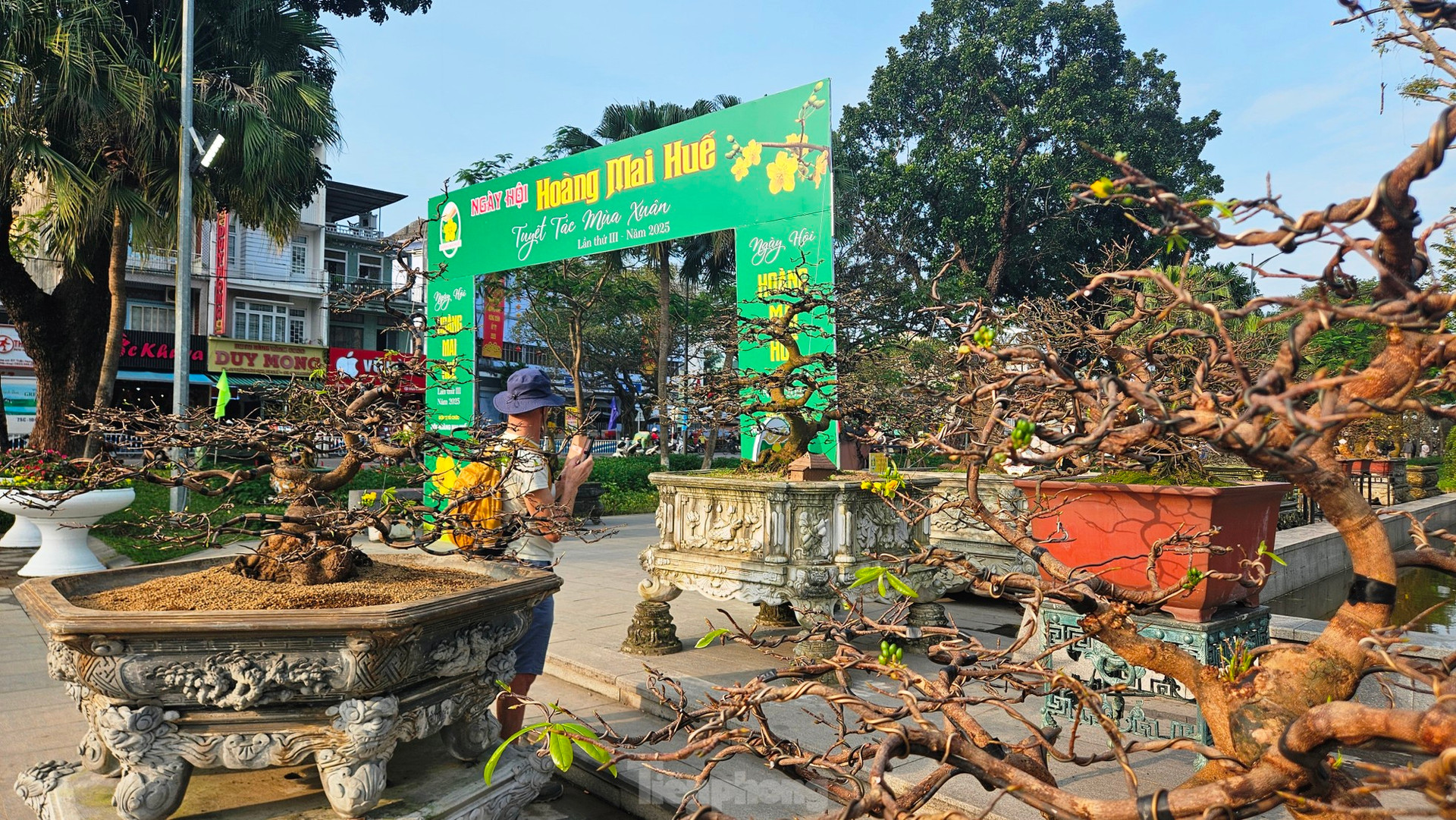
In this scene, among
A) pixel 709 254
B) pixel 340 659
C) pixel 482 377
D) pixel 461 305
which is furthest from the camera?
pixel 482 377

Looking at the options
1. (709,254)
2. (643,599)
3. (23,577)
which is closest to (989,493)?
(643,599)

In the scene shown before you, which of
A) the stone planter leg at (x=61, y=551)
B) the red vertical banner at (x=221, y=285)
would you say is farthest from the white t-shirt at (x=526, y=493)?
the red vertical banner at (x=221, y=285)

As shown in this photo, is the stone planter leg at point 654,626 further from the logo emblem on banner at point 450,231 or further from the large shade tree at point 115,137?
the logo emblem on banner at point 450,231

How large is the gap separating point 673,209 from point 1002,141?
12.8 m

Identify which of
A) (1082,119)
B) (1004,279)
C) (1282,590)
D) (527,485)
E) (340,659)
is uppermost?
(1082,119)

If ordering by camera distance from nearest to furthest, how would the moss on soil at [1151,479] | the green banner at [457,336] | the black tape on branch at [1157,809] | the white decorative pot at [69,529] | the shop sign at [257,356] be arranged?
the black tape on branch at [1157,809]
the moss on soil at [1151,479]
the white decorative pot at [69,529]
the green banner at [457,336]
the shop sign at [257,356]

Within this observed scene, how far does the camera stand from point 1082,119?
1923cm

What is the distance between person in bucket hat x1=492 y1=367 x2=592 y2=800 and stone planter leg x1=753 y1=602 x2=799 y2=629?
238 cm

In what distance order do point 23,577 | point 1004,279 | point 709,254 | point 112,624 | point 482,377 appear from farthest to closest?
point 482,377 → point 1004,279 → point 709,254 → point 23,577 → point 112,624

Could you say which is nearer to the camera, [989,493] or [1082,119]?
[989,493]

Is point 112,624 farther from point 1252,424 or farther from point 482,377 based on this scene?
point 482,377

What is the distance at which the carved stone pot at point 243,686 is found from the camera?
2.24 metres

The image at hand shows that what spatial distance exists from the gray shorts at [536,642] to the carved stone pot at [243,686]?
891 millimetres

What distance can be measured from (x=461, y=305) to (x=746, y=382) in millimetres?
8904
